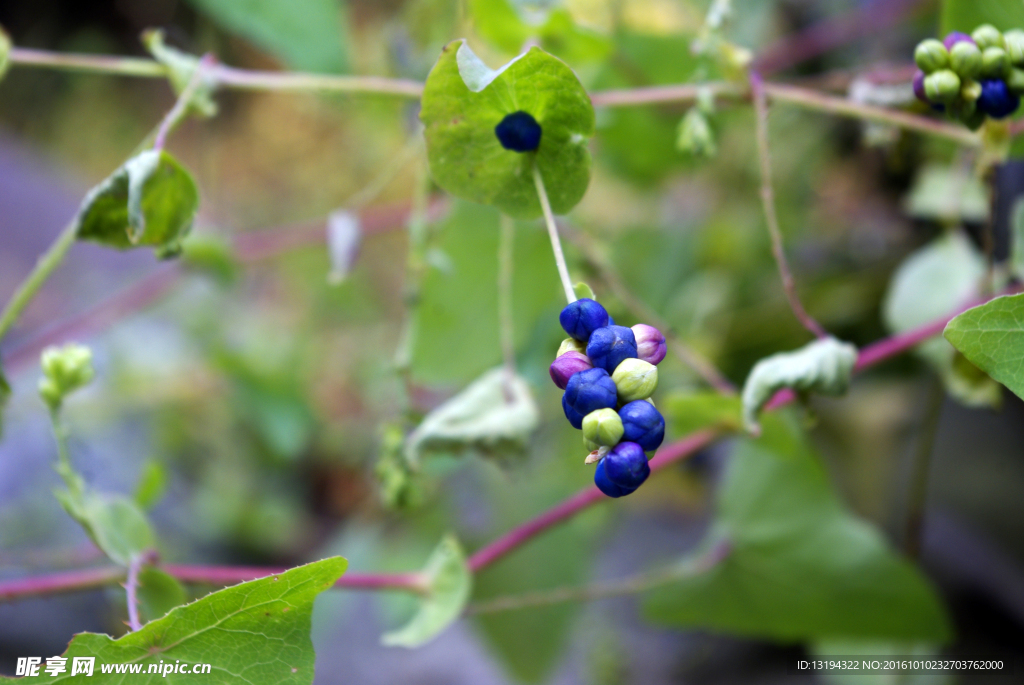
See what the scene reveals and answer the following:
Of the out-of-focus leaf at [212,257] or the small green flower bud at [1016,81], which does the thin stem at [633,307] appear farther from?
the out-of-focus leaf at [212,257]

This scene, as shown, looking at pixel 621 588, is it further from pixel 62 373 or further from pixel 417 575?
pixel 62 373

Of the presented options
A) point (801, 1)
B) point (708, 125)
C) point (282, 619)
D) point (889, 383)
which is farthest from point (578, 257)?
point (801, 1)

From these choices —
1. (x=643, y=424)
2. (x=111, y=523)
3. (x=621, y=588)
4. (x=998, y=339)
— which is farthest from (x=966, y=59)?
(x=111, y=523)

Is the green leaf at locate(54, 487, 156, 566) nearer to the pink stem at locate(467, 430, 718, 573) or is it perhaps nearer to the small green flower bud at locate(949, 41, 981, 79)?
the pink stem at locate(467, 430, 718, 573)

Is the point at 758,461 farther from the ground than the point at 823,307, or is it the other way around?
the point at 823,307

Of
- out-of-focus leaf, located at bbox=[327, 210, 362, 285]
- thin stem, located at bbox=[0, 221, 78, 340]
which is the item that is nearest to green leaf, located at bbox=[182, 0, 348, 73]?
out-of-focus leaf, located at bbox=[327, 210, 362, 285]

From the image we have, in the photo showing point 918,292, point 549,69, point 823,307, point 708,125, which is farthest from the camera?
point 823,307

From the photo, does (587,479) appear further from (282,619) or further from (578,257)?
(282,619)
